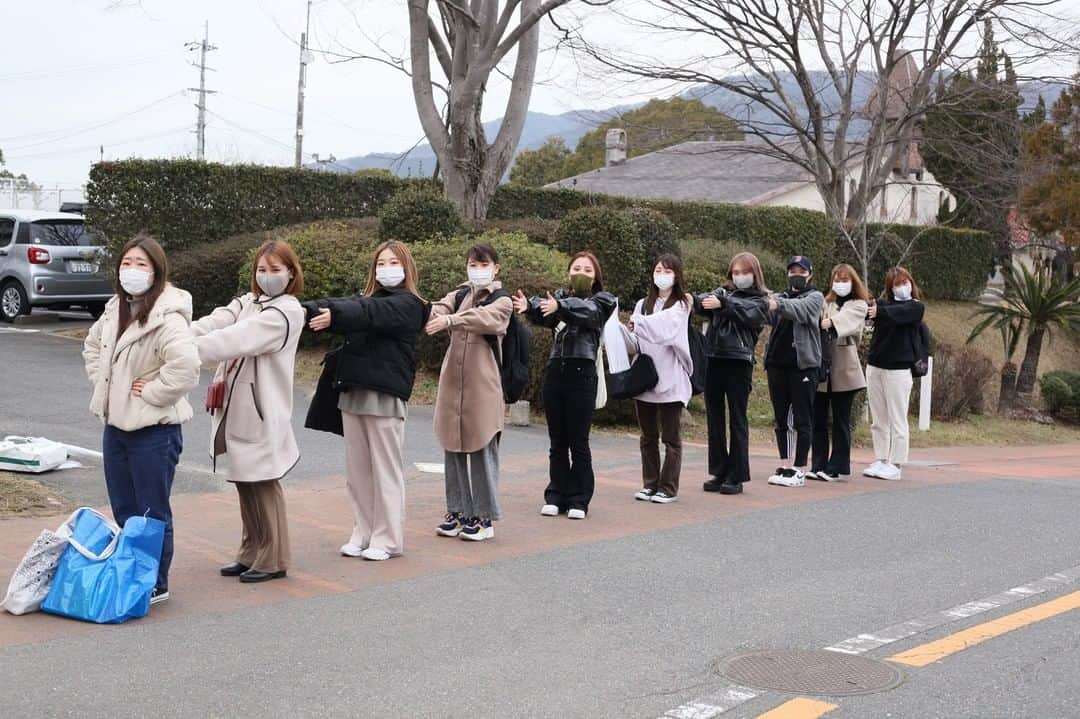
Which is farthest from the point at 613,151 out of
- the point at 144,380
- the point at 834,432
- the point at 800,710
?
the point at 800,710

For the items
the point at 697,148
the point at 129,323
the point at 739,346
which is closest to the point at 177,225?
the point at 739,346

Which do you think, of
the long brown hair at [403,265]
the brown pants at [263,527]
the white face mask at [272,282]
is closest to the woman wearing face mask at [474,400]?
the long brown hair at [403,265]

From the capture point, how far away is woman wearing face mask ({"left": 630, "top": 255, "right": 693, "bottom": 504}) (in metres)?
9.80

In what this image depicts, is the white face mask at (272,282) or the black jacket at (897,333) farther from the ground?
the white face mask at (272,282)

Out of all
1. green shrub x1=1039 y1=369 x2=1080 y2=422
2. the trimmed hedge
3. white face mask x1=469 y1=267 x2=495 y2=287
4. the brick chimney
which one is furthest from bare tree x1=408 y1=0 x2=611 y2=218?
the brick chimney

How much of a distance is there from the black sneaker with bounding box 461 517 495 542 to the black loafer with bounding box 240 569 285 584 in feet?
5.03

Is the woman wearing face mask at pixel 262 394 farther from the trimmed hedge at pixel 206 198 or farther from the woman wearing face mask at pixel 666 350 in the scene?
the trimmed hedge at pixel 206 198

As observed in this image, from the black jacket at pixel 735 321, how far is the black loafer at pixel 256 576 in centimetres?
437

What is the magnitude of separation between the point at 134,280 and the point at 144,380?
1.64 feet

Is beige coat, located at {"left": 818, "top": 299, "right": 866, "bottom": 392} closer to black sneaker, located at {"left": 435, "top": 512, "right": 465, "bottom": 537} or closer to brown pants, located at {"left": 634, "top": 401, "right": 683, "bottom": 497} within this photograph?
brown pants, located at {"left": 634, "top": 401, "right": 683, "bottom": 497}

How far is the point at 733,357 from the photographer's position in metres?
10.4

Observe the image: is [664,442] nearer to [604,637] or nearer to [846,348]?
[846,348]

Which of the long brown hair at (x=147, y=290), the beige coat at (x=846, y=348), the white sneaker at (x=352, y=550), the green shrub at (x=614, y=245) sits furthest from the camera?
the green shrub at (x=614, y=245)

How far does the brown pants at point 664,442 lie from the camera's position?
9945 mm
